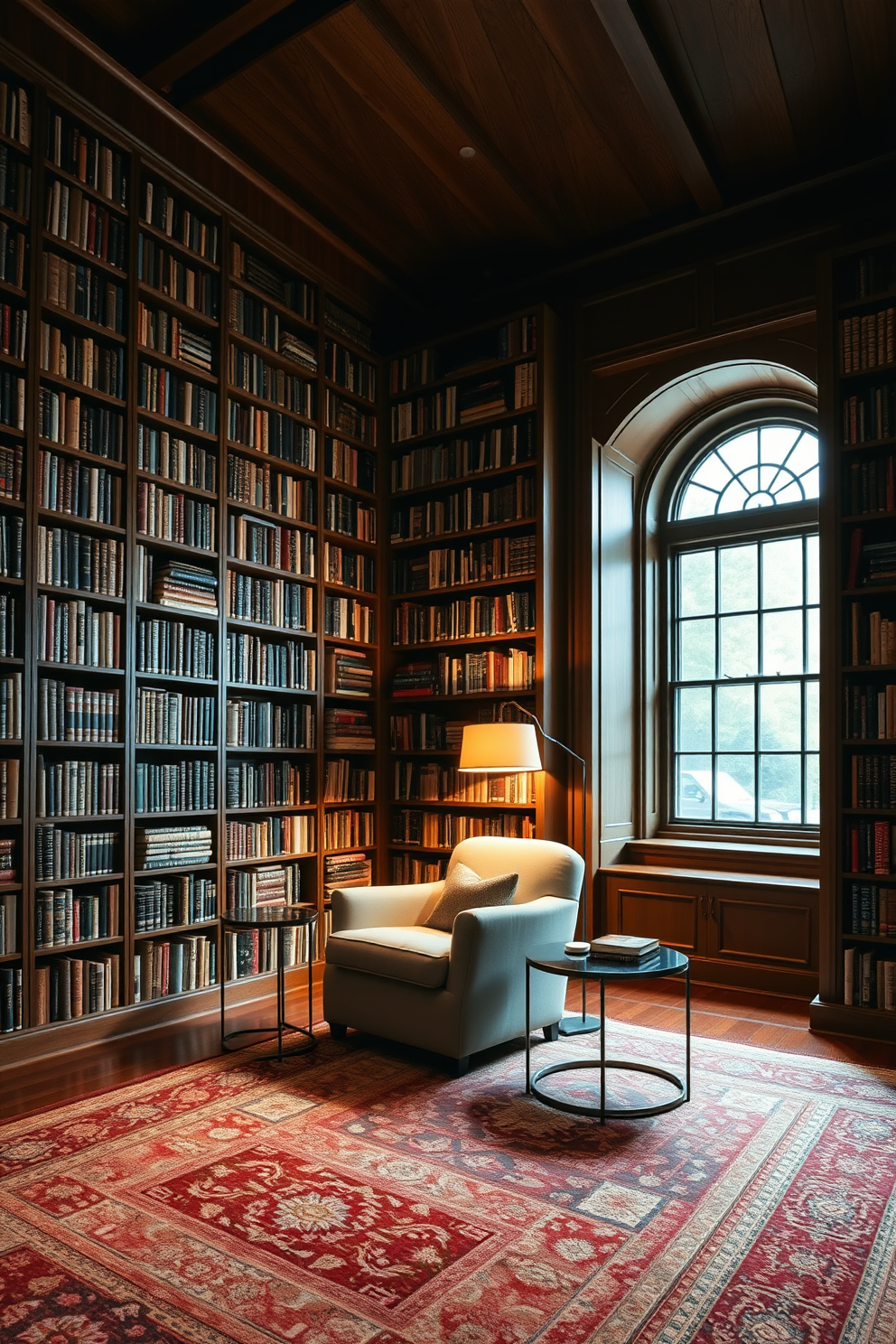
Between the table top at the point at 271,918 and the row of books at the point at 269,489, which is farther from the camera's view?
the row of books at the point at 269,489

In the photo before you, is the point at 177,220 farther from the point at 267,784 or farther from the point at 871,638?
the point at 871,638

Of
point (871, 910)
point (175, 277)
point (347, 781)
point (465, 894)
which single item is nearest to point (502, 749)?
point (465, 894)

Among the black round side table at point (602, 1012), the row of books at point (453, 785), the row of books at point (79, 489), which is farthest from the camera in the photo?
the row of books at point (453, 785)

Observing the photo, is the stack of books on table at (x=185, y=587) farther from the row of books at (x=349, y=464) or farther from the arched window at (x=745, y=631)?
the arched window at (x=745, y=631)

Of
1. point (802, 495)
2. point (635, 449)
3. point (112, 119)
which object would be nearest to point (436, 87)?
point (112, 119)

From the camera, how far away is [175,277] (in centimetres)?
443

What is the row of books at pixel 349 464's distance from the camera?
5.39 m

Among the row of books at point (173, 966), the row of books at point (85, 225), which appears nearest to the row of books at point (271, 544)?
the row of books at point (85, 225)

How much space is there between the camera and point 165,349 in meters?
4.39

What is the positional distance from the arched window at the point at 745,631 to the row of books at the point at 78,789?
3244 millimetres

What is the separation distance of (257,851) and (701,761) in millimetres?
2643

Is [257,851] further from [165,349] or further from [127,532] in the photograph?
[165,349]

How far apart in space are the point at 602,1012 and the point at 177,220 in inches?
158

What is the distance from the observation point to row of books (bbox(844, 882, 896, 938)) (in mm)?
3971
